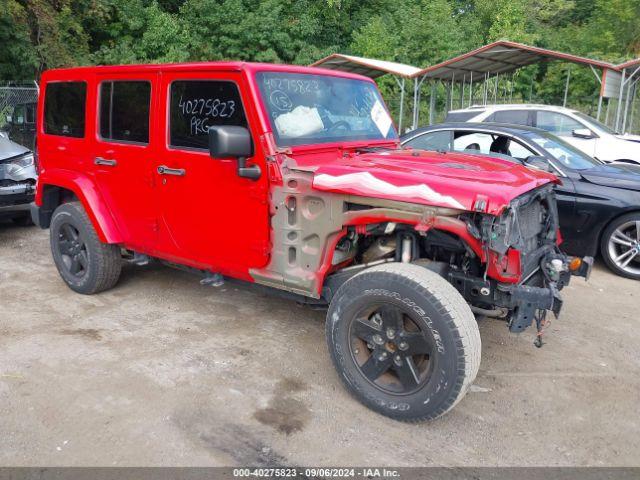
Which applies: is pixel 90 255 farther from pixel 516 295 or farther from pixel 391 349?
pixel 516 295

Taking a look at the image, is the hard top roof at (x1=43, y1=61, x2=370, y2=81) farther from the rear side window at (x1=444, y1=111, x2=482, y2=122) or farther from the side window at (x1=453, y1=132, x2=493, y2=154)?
the rear side window at (x1=444, y1=111, x2=482, y2=122)

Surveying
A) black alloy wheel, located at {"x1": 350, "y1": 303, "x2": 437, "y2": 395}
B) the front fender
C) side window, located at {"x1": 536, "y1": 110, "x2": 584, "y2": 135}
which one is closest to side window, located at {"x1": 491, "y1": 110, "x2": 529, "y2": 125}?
side window, located at {"x1": 536, "y1": 110, "x2": 584, "y2": 135}

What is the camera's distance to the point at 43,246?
23.1ft

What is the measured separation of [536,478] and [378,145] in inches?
102

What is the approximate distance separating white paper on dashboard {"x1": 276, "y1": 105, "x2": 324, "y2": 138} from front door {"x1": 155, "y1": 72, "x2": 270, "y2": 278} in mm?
212

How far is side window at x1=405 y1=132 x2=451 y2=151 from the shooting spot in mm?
7262

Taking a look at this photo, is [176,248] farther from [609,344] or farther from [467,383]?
[609,344]

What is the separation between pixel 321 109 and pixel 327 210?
970 mm

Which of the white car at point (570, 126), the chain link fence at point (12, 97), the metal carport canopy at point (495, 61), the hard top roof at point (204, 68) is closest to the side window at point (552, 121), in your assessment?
the white car at point (570, 126)

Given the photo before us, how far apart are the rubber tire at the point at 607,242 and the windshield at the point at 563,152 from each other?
77 cm

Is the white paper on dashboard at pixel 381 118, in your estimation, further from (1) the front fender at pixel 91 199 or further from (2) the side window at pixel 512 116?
A: (2) the side window at pixel 512 116

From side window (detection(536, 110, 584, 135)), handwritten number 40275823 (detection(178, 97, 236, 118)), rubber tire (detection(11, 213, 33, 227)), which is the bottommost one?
rubber tire (detection(11, 213, 33, 227))

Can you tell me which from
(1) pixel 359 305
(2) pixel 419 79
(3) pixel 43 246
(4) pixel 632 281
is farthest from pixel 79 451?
(2) pixel 419 79

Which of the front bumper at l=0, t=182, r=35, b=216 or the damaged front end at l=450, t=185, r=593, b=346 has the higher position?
the damaged front end at l=450, t=185, r=593, b=346
